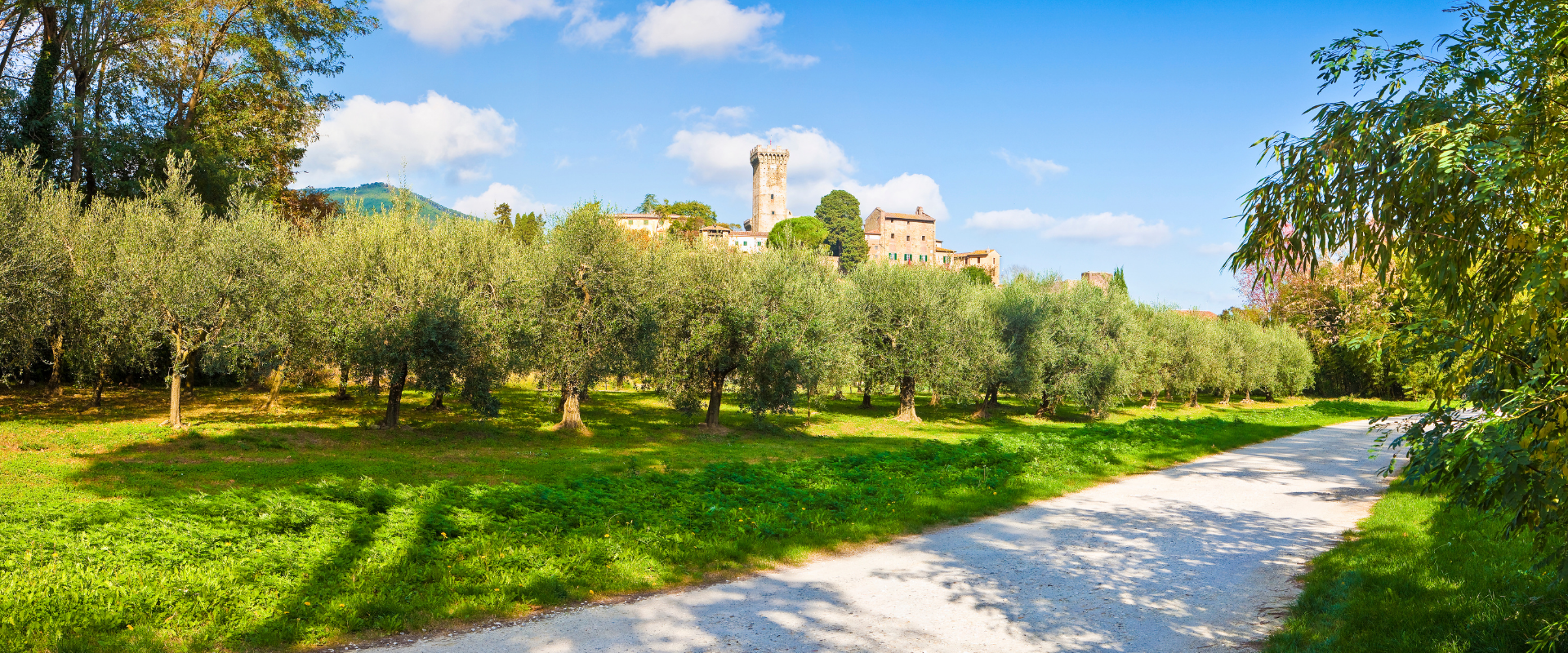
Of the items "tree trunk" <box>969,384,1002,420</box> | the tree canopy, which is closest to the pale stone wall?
"tree trunk" <box>969,384,1002,420</box>

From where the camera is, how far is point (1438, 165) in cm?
383

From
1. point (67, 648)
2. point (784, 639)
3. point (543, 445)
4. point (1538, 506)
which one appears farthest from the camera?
point (543, 445)

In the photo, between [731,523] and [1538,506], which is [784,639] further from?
[1538,506]

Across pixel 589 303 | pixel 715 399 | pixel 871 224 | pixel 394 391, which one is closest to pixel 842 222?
pixel 871 224

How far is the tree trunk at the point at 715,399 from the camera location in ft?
104

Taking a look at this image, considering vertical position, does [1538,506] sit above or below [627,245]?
below

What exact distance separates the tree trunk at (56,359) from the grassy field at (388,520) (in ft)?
18.1

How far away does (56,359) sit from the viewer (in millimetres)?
29625

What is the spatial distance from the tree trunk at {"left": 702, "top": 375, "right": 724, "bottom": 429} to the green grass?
23627mm

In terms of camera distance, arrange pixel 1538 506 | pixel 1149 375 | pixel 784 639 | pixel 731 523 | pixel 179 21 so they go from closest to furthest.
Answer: pixel 1538 506, pixel 784 639, pixel 731 523, pixel 179 21, pixel 1149 375

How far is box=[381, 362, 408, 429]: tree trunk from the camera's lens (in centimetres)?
2573

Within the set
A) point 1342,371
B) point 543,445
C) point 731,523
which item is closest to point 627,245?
point 543,445

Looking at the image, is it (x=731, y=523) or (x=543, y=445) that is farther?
(x=543, y=445)

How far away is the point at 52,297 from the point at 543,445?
16050 millimetres
